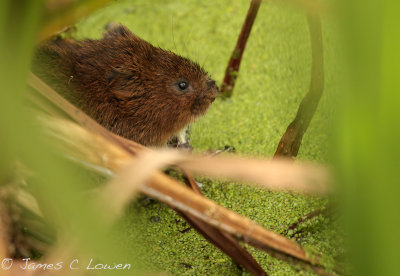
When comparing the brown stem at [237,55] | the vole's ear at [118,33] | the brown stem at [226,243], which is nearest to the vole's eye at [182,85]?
the vole's ear at [118,33]

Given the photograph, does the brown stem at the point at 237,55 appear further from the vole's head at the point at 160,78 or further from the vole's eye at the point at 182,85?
the vole's eye at the point at 182,85

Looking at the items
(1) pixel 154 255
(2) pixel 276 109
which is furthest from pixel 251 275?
(2) pixel 276 109

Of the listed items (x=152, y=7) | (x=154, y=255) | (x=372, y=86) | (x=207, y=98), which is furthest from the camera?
(x=152, y=7)

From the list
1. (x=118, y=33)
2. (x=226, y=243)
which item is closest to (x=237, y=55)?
(x=118, y=33)

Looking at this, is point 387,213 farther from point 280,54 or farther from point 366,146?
point 280,54

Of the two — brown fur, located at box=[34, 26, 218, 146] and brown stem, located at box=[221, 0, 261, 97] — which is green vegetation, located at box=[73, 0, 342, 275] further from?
brown fur, located at box=[34, 26, 218, 146]

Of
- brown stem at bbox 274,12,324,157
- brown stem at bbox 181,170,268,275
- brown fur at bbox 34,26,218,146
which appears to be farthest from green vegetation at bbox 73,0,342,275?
brown fur at bbox 34,26,218,146

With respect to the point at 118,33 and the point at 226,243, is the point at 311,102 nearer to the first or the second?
the point at 226,243

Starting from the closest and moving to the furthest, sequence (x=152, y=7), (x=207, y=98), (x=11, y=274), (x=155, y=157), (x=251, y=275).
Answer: (x=155, y=157) → (x=11, y=274) → (x=251, y=275) → (x=207, y=98) → (x=152, y=7)
